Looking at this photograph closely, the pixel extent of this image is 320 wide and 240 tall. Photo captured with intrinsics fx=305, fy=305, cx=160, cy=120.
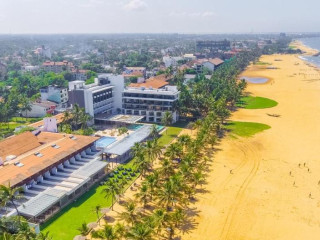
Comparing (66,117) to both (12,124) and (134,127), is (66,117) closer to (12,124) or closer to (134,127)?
(134,127)

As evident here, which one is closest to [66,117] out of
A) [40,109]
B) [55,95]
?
[40,109]

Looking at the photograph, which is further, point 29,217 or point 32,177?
point 32,177

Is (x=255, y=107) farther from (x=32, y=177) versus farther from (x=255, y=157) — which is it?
(x=32, y=177)

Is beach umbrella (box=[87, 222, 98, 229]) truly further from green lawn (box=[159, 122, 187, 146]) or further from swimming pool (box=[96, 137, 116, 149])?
green lawn (box=[159, 122, 187, 146])

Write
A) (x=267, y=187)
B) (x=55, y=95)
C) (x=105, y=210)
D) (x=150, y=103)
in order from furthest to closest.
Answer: (x=55, y=95), (x=150, y=103), (x=267, y=187), (x=105, y=210)

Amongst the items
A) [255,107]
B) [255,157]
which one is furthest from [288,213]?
[255,107]

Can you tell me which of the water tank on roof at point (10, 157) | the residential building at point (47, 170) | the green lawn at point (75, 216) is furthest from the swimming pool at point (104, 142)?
the water tank on roof at point (10, 157)
